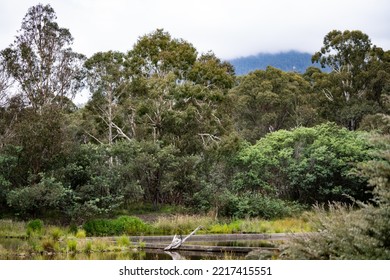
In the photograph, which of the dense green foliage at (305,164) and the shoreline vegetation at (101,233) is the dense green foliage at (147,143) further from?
the shoreline vegetation at (101,233)

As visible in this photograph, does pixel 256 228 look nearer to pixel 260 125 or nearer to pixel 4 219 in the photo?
pixel 4 219

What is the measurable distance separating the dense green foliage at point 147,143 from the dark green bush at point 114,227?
1.44m

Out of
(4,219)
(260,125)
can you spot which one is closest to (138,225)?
(4,219)

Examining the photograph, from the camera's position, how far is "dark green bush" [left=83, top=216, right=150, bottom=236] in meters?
18.8

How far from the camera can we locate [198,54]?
31172mm

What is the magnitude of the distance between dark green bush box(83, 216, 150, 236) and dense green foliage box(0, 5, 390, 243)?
1437 mm

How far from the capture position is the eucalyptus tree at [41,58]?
26.3 metres

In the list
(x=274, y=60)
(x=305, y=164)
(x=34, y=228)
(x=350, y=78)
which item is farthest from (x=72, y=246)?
(x=274, y=60)

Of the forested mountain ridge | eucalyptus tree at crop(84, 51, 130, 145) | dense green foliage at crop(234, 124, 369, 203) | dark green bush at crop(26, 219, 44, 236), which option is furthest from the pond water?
the forested mountain ridge

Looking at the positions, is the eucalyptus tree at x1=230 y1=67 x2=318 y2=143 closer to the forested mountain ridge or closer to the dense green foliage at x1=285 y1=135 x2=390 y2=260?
the dense green foliage at x1=285 y1=135 x2=390 y2=260

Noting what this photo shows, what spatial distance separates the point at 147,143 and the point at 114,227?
5.98 m

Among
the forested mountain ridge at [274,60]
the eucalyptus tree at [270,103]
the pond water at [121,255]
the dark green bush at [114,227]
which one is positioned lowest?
the dark green bush at [114,227]

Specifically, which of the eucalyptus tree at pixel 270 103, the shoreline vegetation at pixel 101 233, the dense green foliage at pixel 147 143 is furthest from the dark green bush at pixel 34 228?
the eucalyptus tree at pixel 270 103

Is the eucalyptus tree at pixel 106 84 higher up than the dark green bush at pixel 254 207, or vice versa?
the eucalyptus tree at pixel 106 84
